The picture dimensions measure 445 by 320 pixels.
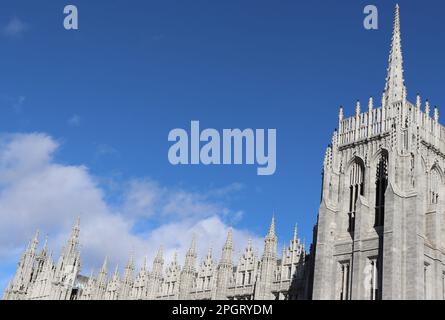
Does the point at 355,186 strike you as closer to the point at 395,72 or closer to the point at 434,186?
the point at 434,186

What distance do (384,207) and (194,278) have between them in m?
24.2

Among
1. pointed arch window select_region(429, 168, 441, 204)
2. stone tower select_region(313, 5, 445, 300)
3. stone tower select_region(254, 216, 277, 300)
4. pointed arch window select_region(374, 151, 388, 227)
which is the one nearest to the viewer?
stone tower select_region(313, 5, 445, 300)

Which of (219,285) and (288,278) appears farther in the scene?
(219,285)

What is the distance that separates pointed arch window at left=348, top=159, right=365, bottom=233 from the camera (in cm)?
5084

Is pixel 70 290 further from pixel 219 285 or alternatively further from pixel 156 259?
pixel 219 285

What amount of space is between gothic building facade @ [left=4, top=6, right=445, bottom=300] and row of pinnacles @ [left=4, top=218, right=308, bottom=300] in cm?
11

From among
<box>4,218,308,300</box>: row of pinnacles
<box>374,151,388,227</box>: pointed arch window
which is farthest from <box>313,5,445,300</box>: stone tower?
<box>4,218,308,300</box>: row of pinnacles

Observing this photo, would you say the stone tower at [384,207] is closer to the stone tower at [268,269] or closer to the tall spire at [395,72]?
the tall spire at [395,72]

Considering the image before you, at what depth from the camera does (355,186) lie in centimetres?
5194

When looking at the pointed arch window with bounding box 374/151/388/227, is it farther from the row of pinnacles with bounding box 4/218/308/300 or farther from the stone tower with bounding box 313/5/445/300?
the row of pinnacles with bounding box 4/218/308/300

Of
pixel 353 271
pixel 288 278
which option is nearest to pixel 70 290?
pixel 288 278

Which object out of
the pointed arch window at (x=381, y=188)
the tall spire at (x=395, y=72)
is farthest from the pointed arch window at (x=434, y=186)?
the tall spire at (x=395, y=72)
